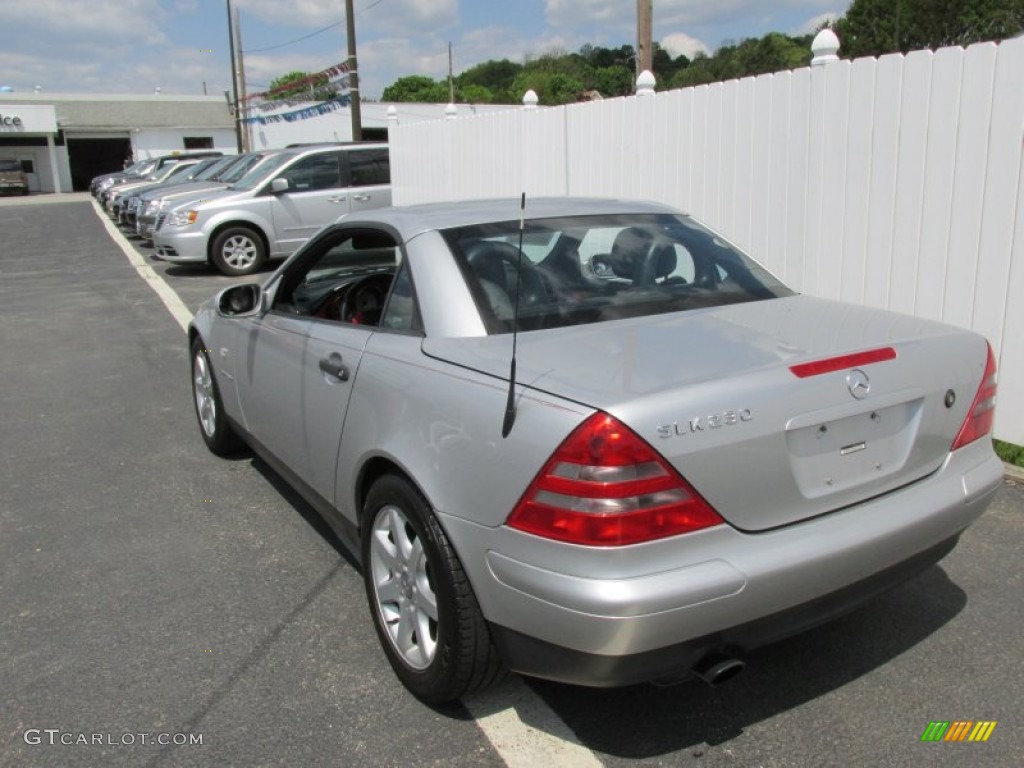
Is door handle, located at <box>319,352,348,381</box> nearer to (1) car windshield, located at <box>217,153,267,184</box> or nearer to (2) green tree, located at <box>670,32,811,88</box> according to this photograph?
(1) car windshield, located at <box>217,153,267,184</box>

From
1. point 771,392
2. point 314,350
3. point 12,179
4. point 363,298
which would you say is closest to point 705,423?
point 771,392

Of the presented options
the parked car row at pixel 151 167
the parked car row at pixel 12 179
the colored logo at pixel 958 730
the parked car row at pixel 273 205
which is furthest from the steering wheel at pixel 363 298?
the parked car row at pixel 12 179

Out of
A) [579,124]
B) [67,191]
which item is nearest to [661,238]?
[579,124]

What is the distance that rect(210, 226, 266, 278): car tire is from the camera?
13.2 metres

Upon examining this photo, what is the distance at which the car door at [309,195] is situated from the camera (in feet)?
44.1

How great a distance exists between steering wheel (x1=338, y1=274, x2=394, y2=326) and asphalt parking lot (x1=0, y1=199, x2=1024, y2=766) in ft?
3.53

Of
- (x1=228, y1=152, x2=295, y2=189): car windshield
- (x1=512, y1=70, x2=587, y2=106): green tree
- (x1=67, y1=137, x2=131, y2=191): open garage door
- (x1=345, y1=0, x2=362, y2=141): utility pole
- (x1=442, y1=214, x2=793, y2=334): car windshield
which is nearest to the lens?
(x1=442, y1=214, x2=793, y2=334): car windshield

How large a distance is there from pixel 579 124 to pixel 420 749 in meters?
7.03

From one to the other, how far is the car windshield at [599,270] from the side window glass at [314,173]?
1067 cm

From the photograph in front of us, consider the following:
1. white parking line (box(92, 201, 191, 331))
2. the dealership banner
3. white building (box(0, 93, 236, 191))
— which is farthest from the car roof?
white building (box(0, 93, 236, 191))

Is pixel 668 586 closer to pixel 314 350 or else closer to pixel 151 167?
pixel 314 350

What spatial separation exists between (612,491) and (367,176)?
12417 millimetres

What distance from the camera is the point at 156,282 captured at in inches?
512

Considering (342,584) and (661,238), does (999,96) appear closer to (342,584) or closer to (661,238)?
(661,238)
